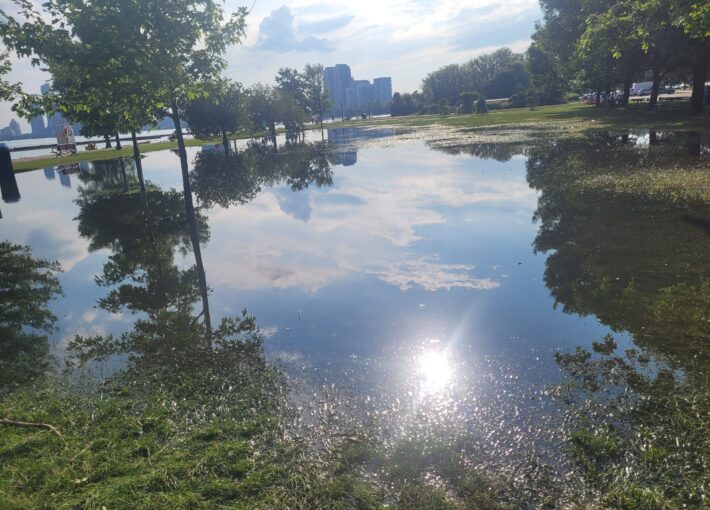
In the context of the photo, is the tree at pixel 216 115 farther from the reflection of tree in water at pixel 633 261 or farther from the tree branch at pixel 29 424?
the tree branch at pixel 29 424

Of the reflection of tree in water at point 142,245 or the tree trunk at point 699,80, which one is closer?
the reflection of tree in water at point 142,245

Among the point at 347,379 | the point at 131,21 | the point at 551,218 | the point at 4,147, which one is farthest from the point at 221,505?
the point at 4,147

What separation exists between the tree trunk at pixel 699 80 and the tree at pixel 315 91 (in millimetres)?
87482

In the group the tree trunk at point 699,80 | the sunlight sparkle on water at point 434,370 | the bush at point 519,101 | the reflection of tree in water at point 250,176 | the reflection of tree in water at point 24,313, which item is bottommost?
the sunlight sparkle on water at point 434,370

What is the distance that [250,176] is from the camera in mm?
33188

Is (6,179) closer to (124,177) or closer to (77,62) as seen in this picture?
(124,177)

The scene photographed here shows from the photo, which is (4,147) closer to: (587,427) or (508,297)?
(508,297)

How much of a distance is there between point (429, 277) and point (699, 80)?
141 ft

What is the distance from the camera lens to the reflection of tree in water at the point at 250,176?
26.2 m

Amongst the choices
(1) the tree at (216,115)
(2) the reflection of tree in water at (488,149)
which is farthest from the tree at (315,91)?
(2) the reflection of tree in water at (488,149)

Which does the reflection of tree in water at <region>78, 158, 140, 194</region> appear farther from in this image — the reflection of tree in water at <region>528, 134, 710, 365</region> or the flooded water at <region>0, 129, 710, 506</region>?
the reflection of tree in water at <region>528, 134, 710, 365</region>

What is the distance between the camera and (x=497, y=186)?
2117 cm

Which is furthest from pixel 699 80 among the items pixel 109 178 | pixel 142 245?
pixel 109 178

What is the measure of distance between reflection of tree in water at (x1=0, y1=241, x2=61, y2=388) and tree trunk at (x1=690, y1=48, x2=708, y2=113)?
46.1 metres
